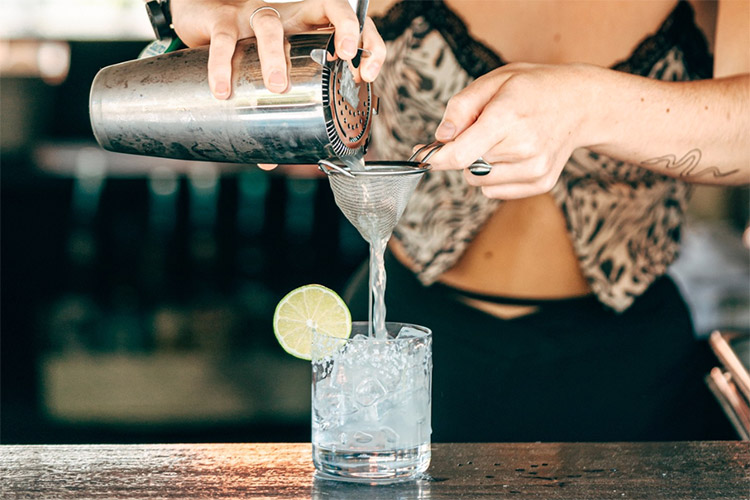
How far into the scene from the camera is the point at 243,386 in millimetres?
4289

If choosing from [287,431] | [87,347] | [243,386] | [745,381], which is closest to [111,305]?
[87,347]

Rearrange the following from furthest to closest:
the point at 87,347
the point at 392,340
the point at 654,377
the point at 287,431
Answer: the point at 87,347 → the point at 287,431 → the point at 654,377 → the point at 392,340

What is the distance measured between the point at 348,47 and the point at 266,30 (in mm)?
138

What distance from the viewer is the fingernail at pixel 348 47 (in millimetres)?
1327

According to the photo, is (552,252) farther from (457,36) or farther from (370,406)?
(370,406)

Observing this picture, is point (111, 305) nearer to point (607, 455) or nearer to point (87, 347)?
point (87, 347)

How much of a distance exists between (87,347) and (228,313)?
2.57ft

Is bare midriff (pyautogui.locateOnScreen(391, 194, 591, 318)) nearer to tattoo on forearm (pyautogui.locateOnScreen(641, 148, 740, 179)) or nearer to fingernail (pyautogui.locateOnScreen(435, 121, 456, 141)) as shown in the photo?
tattoo on forearm (pyautogui.locateOnScreen(641, 148, 740, 179))

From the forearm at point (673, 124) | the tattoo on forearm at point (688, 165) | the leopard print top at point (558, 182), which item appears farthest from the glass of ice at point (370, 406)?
the leopard print top at point (558, 182)

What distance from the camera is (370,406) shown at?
1169 mm

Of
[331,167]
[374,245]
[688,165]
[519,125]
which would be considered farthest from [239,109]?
[688,165]

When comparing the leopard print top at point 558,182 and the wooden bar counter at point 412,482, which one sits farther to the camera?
the leopard print top at point 558,182

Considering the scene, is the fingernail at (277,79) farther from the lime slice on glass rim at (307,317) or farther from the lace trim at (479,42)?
the lace trim at (479,42)

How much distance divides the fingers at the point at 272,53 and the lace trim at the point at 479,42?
645 mm
